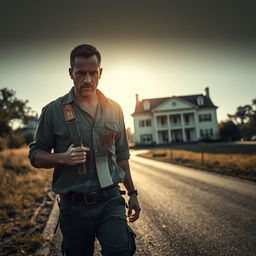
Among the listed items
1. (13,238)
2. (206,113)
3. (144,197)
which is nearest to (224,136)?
(206,113)

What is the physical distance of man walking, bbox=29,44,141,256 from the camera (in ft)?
6.65

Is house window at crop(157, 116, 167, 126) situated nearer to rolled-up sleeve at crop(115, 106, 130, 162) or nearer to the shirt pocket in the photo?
rolled-up sleeve at crop(115, 106, 130, 162)

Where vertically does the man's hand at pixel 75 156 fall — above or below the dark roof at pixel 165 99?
below

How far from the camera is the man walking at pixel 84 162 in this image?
2.03 m

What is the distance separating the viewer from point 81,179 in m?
2.07

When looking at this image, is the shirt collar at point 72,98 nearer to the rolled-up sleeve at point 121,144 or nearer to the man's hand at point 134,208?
the rolled-up sleeve at point 121,144

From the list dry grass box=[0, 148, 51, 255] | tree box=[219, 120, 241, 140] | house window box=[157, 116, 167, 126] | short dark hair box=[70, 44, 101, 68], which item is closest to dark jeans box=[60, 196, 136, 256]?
short dark hair box=[70, 44, 101, 68]

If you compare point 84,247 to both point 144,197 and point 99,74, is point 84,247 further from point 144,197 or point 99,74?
point 144,197

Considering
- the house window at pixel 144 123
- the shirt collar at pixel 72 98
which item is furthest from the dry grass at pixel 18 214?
the house window at pixel 144 123

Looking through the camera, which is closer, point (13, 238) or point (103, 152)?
point (103, 152)

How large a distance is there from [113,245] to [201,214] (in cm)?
416

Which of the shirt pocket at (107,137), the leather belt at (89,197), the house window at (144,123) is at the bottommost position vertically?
the leather belt at (89,197)

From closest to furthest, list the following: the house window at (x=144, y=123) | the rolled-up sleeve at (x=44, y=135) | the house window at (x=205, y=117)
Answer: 1. the rolled-up sleeve at (x=44, y=135)
2. the house window at (x=205, y=117)
3. the house window at (x=144, y=123)

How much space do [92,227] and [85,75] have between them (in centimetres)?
126
